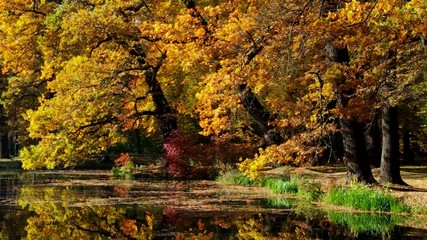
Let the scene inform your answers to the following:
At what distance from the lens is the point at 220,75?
12789 millimetres

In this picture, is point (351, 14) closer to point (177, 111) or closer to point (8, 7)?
point (8, 7)

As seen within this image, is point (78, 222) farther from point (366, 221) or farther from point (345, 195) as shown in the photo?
point (345, 195)

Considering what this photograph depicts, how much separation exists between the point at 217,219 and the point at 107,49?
48.3ft

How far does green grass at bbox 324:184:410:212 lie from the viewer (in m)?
13.3

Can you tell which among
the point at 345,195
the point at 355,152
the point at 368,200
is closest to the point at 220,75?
the point at 345,195

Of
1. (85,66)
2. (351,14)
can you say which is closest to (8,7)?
(85,66)

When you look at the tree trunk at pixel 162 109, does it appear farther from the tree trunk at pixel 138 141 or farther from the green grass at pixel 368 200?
the tree trunk at pixel 138 141

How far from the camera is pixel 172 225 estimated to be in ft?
36.7

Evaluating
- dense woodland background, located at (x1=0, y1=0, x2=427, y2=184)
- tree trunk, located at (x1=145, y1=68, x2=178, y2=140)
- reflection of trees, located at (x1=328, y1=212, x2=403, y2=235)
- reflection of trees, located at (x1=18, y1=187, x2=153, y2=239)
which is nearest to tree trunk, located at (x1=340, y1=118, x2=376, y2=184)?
dense woodland background, located at (x1=0, y1=0, x2=427, y2=184)

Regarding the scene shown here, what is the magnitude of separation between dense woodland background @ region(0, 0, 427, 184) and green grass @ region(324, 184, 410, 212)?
5.44 ft

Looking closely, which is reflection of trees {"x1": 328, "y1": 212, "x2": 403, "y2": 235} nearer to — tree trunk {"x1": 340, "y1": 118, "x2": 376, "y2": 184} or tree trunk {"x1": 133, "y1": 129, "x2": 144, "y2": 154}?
tree trunk {"x1": 340, "y1": 118, "x2": 376, "y2": 184}

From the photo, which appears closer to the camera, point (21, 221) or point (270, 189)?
point (21, 221)

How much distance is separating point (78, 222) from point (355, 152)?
28.9 feet

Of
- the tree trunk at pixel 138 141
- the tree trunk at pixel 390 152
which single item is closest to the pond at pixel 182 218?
the tree trunk at pixel 390 152
